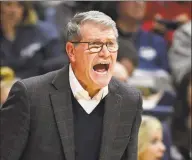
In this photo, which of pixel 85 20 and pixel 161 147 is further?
pixel 161 147

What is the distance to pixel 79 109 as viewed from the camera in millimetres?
1840

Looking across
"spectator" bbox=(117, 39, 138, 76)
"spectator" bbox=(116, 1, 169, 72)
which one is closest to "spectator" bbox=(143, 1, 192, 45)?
"spectator" bbox=(116, 1, 169, 72)

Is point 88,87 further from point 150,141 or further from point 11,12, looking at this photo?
point 11,12

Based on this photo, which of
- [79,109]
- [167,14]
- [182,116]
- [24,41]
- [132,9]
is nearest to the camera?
[79,109]

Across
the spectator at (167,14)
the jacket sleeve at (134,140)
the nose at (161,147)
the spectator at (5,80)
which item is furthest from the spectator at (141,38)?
the jacket sleeve at (134,140)

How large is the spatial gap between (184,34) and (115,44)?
2306 mm

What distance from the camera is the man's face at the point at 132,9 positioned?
407 centimetres

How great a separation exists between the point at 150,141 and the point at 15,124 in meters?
1.20

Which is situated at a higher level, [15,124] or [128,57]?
[15,124]

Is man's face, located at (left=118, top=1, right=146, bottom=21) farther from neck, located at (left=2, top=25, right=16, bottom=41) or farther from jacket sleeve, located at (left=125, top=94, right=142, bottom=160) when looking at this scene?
jacket sleeve, located at (left=125, top=94, right=142, bottom=160)

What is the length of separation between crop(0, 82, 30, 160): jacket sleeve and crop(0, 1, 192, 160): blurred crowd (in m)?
1.16

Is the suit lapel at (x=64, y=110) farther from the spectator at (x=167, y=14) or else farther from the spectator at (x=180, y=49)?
the spectator at (x=167, y=14)

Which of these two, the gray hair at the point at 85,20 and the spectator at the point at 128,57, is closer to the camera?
the gray hair at the point at 85,20

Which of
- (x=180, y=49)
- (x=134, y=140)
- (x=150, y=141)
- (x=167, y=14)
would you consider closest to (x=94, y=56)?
(x=134, y=140)
